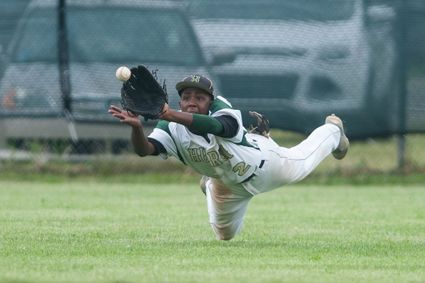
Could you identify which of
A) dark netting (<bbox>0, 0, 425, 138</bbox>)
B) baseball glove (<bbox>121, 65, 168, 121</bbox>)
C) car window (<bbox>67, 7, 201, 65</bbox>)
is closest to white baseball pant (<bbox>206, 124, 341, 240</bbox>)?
baseball glove (<bbox>121, 65, 168, 121</bbox>)

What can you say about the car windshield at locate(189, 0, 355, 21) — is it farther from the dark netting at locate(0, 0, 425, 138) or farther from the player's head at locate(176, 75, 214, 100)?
the player's head at locate(176, 75, 214, 100)

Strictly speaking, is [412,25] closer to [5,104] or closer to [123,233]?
[5,104]

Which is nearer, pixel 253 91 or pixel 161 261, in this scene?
pixel 161 261

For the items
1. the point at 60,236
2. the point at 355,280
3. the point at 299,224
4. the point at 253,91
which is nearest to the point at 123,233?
the point at 60,236

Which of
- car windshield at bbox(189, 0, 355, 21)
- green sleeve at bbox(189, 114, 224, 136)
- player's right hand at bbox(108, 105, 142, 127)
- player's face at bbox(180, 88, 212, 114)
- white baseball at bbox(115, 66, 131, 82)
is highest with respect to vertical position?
white baseball at bbox(115, 66, 131, 82)

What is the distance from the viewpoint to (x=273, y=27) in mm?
14289

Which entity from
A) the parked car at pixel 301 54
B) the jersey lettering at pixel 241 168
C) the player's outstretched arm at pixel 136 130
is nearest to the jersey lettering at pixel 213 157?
the jersey lettering at pixel 241 168

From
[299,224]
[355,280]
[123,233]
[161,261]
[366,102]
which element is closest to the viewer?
[355,280]

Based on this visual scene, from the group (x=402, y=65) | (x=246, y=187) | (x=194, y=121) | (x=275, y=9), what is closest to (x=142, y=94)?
(x=194, y=121)

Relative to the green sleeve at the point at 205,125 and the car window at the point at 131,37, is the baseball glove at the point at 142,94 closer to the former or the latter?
the green sleeve at the point at 205,125

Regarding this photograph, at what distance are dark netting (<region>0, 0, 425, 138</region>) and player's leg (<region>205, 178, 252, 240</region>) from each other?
19.4ft

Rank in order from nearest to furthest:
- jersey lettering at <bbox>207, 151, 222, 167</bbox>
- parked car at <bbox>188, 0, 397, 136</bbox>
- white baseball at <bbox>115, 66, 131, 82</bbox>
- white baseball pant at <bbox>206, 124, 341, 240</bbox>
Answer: white baseball at <bbox>115, 66, 131, 82</bbox>, jersey lettering at <bbox>207, 151, 222, 167</bbox>, white baseball pant at <bbox>206, 124, 341, 240</bbox>, parked car at <bbox>188, 0, 397, 136</bbox>

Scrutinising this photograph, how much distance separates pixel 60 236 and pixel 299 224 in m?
2.20

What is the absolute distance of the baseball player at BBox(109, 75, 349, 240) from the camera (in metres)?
7.56
